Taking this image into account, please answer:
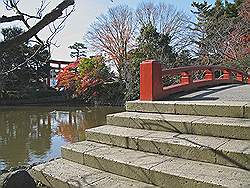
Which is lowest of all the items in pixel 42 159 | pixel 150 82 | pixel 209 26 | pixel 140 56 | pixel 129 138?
pixel 42 159

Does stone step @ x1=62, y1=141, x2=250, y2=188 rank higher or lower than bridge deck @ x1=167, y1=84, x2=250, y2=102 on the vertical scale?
→ lower

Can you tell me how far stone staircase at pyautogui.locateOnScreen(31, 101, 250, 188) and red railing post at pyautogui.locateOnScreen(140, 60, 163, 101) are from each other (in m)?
0.39

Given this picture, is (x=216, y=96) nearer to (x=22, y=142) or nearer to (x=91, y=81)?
(x=22, y=142)

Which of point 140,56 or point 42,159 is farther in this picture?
point 140,56

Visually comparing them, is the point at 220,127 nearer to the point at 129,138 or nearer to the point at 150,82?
the point at 129,138

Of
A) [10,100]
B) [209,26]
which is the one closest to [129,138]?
[209,26]

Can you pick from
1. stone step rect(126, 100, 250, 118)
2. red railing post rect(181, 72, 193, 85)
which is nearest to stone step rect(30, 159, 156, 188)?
stone step rect(126, 100, 250, 118)

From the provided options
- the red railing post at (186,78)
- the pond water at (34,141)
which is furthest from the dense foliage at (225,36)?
the red railing post at (186,78)

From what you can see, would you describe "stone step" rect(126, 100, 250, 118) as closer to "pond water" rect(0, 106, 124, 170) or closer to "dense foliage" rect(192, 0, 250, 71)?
"pond water" rect(0, 106, 124, 170)

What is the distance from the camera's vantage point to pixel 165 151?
3.22m

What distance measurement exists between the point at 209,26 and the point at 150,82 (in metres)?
14.0

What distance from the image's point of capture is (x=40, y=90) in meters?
24.6

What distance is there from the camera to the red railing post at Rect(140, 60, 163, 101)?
14.9 ft

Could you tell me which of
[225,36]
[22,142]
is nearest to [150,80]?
[22,142]
